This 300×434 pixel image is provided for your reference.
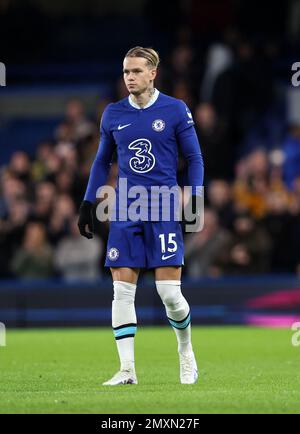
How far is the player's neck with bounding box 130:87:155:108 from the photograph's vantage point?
9.94m

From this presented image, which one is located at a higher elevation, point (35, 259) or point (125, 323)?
point (35, 259)

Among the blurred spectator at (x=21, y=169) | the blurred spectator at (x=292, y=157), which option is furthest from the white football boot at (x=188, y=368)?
the blurred spectator at (x=21, y=169)

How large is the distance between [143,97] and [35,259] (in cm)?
910

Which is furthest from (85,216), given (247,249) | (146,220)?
(247,249)

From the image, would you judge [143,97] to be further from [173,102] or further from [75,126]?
[75,126]

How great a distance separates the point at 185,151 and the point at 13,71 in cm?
1530

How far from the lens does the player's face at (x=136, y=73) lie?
32.1 feet

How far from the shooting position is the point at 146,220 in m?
9.83

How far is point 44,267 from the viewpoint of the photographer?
61.6 feet

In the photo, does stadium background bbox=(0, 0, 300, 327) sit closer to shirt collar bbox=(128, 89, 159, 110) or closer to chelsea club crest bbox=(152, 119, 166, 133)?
shirt collar bbox=(128, 89, 159, 110)

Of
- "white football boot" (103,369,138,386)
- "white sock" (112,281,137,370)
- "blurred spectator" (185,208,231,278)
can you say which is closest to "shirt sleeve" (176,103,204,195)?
"white sock" (112,281,137,370)

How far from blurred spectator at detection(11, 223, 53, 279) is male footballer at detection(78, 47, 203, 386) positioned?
8.79 metres

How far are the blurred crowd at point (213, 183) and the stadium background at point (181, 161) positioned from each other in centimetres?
2
